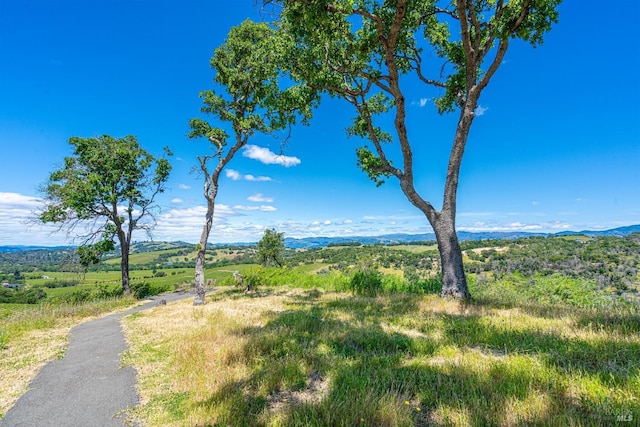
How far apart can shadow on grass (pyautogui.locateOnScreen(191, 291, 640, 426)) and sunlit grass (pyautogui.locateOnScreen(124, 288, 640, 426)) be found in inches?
0.7

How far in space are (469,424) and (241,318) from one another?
26.8 ft

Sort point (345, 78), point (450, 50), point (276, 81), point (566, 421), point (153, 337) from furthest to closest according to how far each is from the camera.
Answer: point (276, 81), point (345, 78), point (450, 50), point (153, 337), point (566, 421)

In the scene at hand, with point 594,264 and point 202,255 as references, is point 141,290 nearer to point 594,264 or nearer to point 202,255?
point 202,255

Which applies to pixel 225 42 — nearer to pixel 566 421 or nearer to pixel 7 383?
pixel 7 383

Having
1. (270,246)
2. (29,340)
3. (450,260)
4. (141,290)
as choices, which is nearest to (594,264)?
(450,260)

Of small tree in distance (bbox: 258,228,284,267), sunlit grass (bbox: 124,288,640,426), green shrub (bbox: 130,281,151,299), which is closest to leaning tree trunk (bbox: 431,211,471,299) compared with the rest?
sunlit grass (bbox: 124,288,640,426)

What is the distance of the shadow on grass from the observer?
3.28 metres

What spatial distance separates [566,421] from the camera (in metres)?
2.97

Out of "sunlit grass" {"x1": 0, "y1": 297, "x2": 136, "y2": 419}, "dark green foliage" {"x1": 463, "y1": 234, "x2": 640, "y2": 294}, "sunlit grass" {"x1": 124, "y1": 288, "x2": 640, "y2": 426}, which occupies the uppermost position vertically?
"sunlit grass" {"x1": 124, "y1": 288, "x2": 640, "y2": 426}

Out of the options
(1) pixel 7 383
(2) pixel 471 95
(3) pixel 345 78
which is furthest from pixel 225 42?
(1) pixel 7 383

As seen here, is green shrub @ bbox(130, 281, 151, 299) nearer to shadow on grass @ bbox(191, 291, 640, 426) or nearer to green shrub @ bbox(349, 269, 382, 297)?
green shrub @ bbox(349, 269, 382, 297)

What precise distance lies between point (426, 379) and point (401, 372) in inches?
17.0

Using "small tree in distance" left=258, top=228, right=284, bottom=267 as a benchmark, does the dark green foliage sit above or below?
below

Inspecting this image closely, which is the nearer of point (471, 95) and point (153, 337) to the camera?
point (153, 337)
